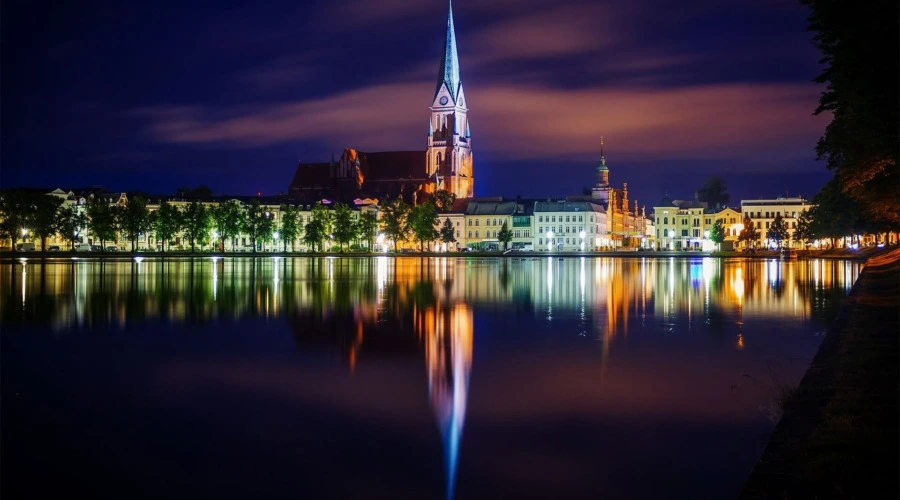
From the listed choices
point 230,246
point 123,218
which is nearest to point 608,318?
point 123,218

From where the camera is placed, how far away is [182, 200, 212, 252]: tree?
140 meters

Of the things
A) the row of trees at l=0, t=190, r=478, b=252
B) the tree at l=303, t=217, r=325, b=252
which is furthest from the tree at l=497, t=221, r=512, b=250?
the tree at l=303, t=217, r=325, b=252

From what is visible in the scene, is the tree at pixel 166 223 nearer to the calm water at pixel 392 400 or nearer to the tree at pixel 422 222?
the tree at pixel 422 222

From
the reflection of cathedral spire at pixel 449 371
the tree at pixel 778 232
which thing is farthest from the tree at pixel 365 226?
the reflection of cathedral spire at pixel 449 371

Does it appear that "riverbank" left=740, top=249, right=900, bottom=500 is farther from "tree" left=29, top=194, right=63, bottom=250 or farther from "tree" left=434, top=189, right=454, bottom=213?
"tree" left=434, top=189, right=454, bottom=213

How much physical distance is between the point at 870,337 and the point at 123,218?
12991 centimetres

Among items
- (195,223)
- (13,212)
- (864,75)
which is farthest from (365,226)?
(864,75)

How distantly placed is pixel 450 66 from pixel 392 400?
188 m

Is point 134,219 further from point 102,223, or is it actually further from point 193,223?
point 193,223

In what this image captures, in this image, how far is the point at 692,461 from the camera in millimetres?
11734

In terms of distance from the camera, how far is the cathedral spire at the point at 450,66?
198 meters

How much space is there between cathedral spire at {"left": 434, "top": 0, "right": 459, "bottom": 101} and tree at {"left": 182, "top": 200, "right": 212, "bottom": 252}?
7406 centimetres

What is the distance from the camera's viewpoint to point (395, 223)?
15975 centimetres

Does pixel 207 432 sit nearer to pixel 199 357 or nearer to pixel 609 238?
pixel 199 357
